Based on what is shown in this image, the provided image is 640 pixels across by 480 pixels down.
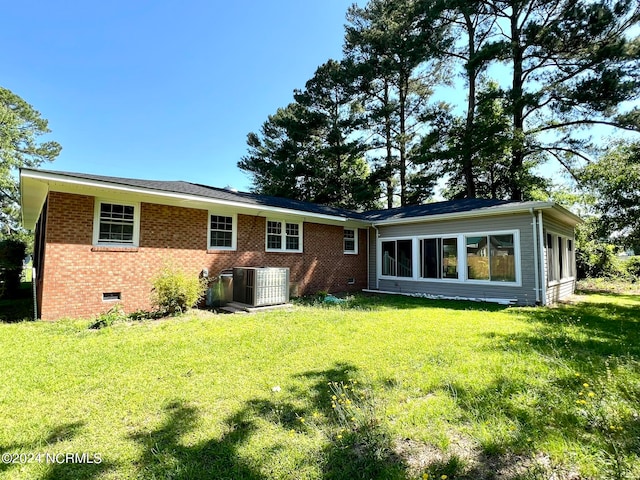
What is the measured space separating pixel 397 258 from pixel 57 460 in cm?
1162

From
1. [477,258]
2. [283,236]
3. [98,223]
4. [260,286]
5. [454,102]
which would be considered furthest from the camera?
[454,102]

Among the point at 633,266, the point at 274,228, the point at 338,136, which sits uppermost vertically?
the point at 338,136

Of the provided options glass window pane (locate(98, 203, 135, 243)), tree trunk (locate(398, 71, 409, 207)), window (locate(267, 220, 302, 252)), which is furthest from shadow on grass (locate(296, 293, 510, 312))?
tree trunk (locate(398, 71, 409, 207))

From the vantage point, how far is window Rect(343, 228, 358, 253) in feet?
42.9

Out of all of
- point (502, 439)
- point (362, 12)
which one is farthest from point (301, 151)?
point (502, 439)

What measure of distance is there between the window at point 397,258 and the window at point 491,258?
2294 mm

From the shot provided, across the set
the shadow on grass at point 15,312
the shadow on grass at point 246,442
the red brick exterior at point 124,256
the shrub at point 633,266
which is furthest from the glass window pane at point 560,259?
the shadow on grass at point 15,312

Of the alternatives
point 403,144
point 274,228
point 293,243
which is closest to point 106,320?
point 274,228

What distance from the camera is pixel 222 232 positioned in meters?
9.49

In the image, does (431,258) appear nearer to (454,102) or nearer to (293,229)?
(293,229)

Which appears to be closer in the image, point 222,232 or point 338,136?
point 222,232

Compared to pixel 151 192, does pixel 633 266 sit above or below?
below

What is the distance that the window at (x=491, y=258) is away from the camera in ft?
31.3

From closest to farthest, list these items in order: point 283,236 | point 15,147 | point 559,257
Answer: point 283,236 < point 559,257 < point 15,147
